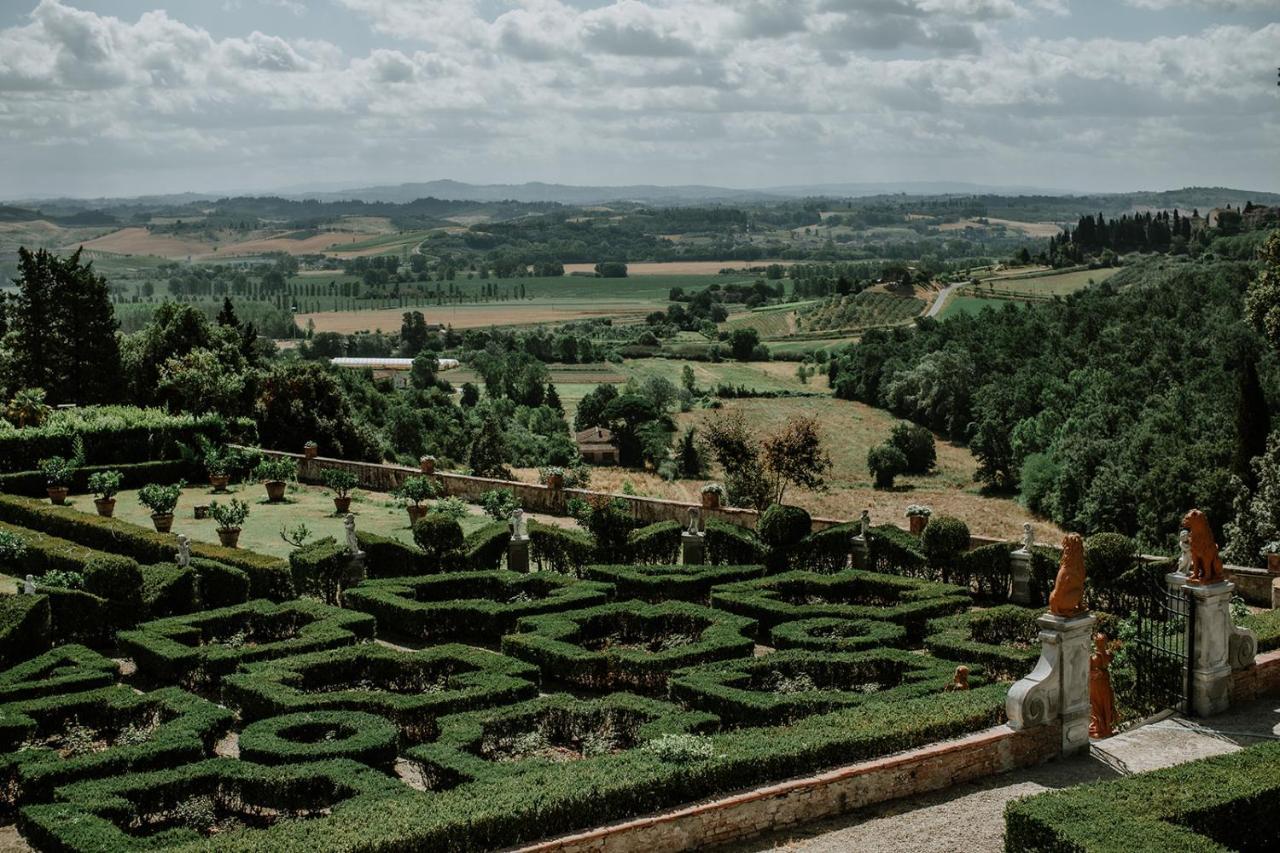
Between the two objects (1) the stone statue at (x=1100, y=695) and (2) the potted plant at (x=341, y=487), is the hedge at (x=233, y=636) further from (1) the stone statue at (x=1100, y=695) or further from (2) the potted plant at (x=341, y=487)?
(1) the stone statue at (x=1100, y=695)

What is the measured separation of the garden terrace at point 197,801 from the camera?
44.2 feet

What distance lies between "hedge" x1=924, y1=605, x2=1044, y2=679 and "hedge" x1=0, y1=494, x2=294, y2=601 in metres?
11.1

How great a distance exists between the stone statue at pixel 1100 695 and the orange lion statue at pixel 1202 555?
49.9 inches

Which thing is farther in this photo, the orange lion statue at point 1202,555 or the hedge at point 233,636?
the hedge at point 233,636

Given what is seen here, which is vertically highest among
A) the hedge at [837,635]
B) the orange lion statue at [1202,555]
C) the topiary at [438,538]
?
the orange lion statue at [1202,555]

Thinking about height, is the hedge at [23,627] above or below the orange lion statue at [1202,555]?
below

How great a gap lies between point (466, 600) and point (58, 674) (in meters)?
6.50

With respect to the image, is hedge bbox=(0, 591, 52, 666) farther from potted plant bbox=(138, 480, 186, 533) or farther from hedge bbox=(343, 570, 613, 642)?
potted plant bbox=(138, 480, 186, 533)

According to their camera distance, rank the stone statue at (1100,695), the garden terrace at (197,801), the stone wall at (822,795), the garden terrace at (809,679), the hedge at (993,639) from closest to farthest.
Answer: the stone wall at (822,795) → the garden terrace at (197,801) → the stone statue at (1100,695) → the garden terrace at (809,679) → the hedge at (993,639)

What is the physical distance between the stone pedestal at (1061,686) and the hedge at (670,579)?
9578mm

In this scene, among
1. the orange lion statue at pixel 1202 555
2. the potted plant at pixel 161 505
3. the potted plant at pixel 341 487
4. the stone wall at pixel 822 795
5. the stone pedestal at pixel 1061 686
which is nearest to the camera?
the stone wall at pixel 822 795

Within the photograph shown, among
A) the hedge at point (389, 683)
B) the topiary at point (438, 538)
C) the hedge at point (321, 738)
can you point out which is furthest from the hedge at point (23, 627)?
the topiary at point (438, 538)

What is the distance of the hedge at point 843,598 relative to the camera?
21625 millimetres

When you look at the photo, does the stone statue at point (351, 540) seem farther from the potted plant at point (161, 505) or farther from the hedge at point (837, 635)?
the hedge at point (837, 635)
